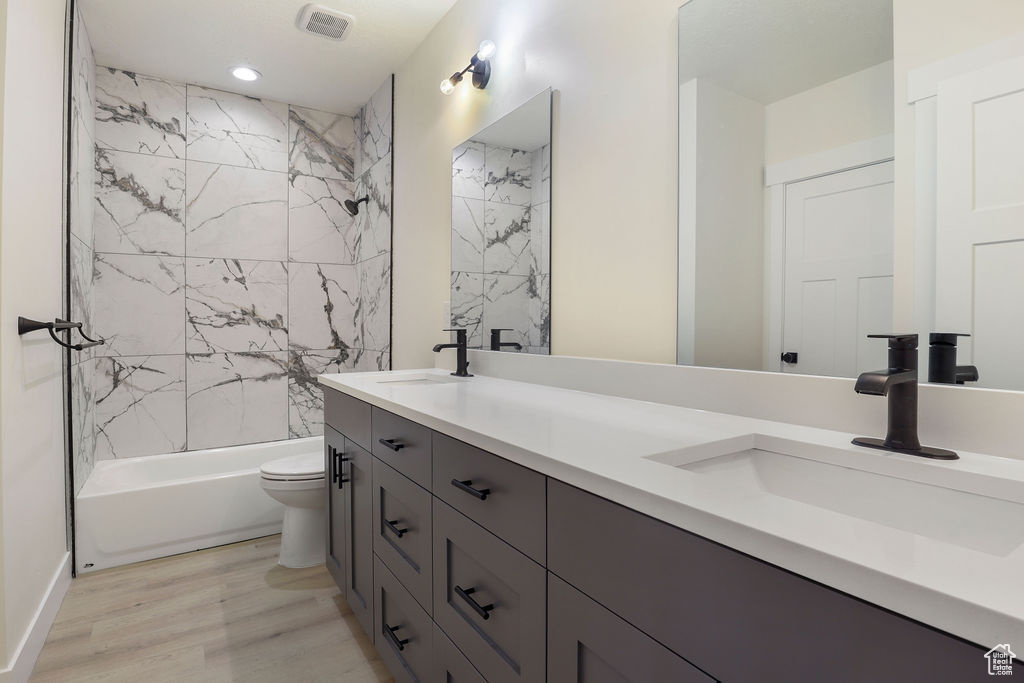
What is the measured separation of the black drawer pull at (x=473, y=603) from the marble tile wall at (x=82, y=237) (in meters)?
2.20

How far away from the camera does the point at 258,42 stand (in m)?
2.73

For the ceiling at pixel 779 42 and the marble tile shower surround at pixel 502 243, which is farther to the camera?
the marble tile shower surround at pixel 502 243

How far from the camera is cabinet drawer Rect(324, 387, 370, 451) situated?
168cm

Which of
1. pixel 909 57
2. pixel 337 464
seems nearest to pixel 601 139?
pixel 909 57

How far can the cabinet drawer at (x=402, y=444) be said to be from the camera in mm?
1242

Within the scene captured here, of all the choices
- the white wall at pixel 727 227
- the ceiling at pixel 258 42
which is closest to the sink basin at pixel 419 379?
the white wall at pixel 727 227

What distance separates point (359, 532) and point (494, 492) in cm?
102

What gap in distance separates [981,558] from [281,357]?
3713mm

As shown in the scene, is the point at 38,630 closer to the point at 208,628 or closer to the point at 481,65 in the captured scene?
the point at 208,628

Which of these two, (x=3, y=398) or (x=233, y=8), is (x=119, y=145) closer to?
(x=233, y=8)

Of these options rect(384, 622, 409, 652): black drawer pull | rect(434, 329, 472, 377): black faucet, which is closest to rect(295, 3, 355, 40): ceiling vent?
rect(434, 329, 472, 377): black faucet

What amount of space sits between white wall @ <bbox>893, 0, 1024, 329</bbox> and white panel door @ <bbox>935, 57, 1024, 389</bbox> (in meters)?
0.04

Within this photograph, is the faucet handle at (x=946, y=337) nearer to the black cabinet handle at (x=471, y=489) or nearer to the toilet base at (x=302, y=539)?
the black cabinet handle at (x=471, y=489)

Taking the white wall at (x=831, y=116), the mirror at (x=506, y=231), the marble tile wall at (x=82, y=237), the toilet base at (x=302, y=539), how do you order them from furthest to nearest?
the toilet base at (x=302, y=539) → the marble tile wall at (x=82, y=237) → the mirror at (x=506, y=231) → the white wall at (x=831, y=116)
